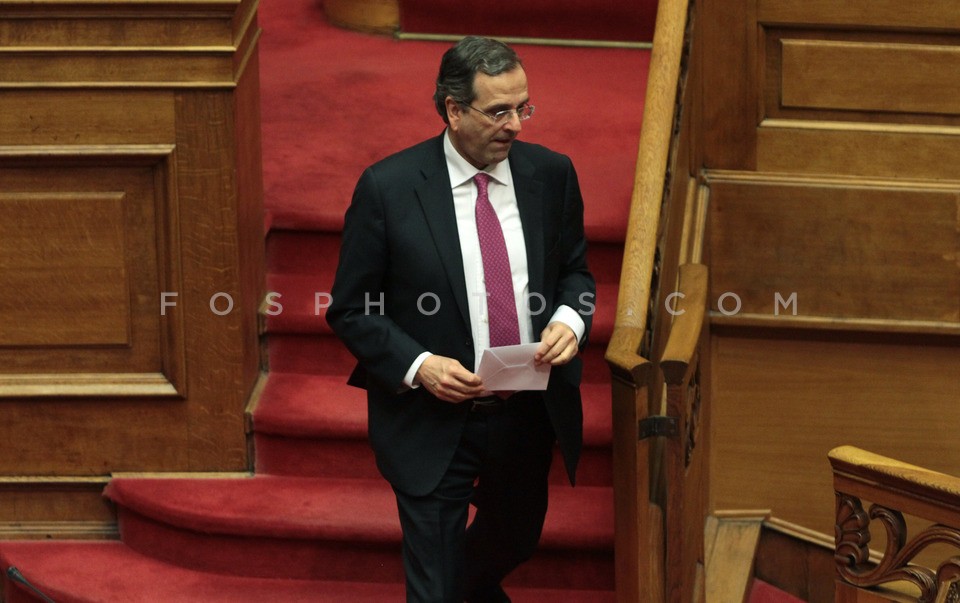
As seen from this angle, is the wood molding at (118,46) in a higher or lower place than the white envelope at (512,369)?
higher

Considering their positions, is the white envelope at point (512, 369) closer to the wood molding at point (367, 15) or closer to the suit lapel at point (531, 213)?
the suit lapel at point (531, 213)

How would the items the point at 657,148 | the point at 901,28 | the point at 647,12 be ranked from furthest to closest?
the point at 647,12 → the point at 901,28 → the point at 657,148

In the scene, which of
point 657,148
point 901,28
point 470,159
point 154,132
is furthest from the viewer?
point 901,28

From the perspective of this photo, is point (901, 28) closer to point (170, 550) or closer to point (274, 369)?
point (274, 369)

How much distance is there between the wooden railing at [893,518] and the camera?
3.31 meters

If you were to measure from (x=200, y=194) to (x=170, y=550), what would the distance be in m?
1.01

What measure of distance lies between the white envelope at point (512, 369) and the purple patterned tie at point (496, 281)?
4.2 inches

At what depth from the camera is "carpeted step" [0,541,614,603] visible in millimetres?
4164

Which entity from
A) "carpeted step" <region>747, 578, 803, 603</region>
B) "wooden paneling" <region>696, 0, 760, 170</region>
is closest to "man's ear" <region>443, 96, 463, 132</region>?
"wooden paneling" <region>696, 0, 760, 170</region>

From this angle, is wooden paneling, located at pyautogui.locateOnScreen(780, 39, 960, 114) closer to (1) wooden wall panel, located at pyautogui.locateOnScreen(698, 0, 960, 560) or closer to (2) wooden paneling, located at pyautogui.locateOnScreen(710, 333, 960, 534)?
(1) wooden wall panel, located at pyautogui.locateOnScreen(698, 0, 960, 560)

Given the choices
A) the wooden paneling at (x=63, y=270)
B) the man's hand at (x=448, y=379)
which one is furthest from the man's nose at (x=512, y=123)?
the wooden paneling at (x=63, y=270)

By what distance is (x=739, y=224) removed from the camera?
4.75 meters

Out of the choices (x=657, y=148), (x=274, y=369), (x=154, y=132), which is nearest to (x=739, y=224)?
(x=657, y=148)

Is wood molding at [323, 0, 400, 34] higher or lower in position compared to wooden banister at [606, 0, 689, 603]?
higher
